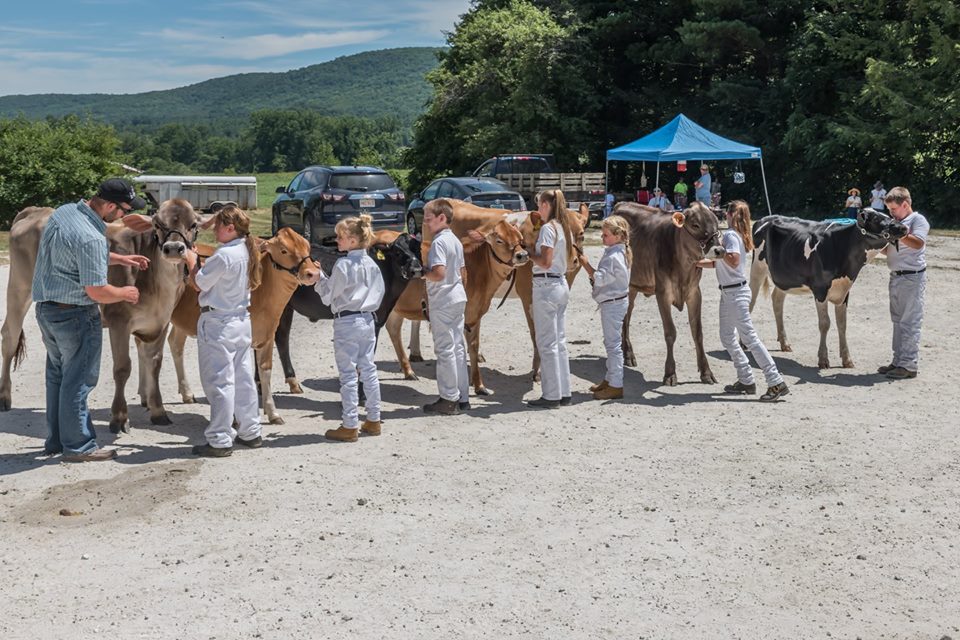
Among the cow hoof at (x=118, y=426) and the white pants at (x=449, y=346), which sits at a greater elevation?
the white pants at (x=449, y=346)

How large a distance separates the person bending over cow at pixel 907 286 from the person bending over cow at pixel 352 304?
20.3 feet

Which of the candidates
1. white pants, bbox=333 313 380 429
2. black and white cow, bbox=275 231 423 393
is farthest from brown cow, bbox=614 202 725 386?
white pants, bbox=333 313 380 429

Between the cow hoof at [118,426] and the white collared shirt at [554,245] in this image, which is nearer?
the cow hoof at [118,426]

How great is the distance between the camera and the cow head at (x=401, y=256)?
369 inches

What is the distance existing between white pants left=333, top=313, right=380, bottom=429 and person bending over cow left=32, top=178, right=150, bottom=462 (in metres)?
1.65

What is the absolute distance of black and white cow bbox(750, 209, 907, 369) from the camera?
11.7 m

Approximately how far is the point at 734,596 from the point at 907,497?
7.80 feet

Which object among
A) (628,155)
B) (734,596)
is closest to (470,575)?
(734,596)

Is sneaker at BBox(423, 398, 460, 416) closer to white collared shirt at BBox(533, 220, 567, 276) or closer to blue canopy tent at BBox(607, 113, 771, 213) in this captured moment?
white collared shirt at BBox(533, 220, 567, 276)

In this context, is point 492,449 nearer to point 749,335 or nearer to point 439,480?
point 439,480

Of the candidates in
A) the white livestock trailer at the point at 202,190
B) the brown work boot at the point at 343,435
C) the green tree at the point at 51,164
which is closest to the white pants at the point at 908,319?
the brown work boot at the point at 343,435

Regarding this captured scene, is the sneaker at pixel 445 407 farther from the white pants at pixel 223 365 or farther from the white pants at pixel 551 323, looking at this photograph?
the white pants at pixel 223 365

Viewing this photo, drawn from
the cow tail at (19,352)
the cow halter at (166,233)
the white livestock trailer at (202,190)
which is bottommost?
the cow tail at (19,352)

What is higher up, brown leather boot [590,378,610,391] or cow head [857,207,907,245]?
cow head [857,207,907,245]
